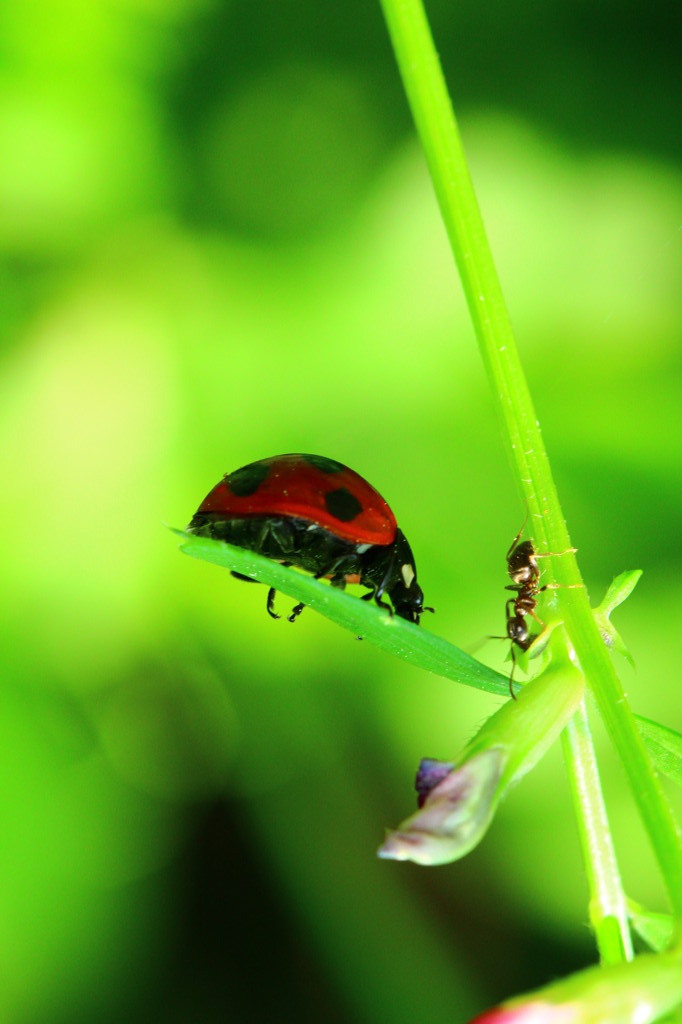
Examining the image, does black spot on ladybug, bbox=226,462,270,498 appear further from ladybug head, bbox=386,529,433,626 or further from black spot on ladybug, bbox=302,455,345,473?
ladybug head, bbox=386,529,433,626

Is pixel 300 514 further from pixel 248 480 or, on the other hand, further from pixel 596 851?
pixel 596 851

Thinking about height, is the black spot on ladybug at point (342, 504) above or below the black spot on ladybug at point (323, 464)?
below

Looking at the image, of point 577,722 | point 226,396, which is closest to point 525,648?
point 577,722

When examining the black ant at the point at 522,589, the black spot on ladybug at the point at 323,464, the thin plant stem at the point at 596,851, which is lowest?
the thin plant stem at the point at 596,851

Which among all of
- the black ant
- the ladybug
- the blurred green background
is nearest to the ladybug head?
the ladybug

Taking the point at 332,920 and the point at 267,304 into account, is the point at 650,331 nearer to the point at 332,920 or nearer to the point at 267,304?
the point at 267,304

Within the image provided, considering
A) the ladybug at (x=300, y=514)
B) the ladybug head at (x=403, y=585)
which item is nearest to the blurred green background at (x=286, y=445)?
the ladybug head at (x=403, y=585)

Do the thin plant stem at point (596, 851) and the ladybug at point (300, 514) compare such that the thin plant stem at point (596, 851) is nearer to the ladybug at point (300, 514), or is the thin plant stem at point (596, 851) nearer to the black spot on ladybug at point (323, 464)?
the ladybug at point (300, 514)
